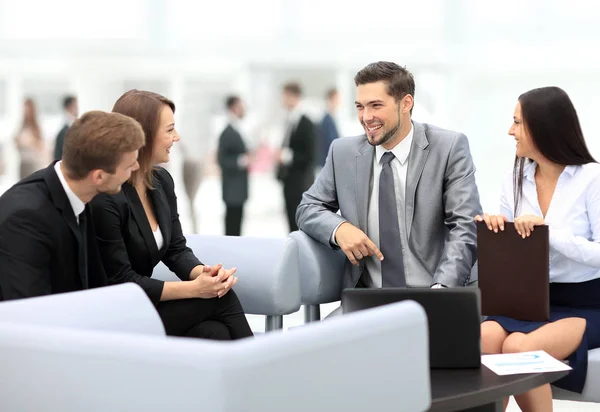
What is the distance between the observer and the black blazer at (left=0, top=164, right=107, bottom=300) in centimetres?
204

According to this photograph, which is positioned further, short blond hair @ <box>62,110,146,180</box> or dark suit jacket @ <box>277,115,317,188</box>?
dark suit jacket @ <box>277,115,317,188</box>

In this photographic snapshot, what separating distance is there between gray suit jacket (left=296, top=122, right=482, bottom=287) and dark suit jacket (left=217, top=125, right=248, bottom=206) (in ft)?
16.7

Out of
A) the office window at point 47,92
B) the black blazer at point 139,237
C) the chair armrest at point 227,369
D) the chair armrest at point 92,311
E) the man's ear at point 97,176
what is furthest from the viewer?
the office window at point 47,92

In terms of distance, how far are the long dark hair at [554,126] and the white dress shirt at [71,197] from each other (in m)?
1.47

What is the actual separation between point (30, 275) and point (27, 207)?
0.16m

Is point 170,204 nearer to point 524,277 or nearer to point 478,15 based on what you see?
point 524,277

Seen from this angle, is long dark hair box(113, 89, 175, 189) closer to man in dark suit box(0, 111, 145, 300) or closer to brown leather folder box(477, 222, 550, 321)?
man in dark suit box(0, 111, 145, 300)

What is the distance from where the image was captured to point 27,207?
2.09 metres

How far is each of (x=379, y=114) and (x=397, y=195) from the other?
0.28m

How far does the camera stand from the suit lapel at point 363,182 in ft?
10.2

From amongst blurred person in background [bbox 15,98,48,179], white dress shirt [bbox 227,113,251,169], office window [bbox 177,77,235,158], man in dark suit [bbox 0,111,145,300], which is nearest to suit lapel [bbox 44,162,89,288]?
man in dark suit [bbox 0,111,145,300]

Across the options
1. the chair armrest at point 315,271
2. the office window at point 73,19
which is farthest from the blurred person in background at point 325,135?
the chair armrest at point 315,271

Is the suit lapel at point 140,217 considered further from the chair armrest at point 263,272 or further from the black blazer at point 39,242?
the black blazer at point 39,242

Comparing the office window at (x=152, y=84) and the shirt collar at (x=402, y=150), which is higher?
the office window at (x=152, y=84)
